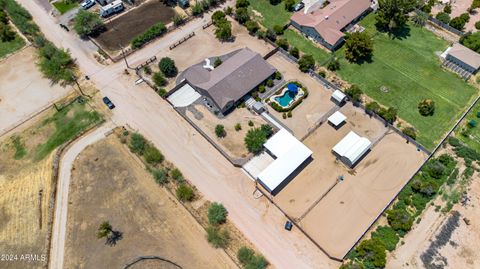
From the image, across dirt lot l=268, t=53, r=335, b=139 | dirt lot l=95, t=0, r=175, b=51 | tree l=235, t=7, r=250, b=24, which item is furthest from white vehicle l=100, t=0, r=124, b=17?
dirt lot l=268, t=53, r=335, b=139

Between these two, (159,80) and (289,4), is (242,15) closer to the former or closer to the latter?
(289,4)

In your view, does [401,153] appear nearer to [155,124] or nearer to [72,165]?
[155,124]

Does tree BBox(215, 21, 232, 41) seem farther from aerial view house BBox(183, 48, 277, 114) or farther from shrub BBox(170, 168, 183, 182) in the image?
shrub BBox(170, 168, 183, 182)

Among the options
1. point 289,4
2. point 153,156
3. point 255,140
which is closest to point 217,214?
point 255,140

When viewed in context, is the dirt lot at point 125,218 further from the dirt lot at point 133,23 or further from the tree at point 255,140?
the dirt lot at point 133,23

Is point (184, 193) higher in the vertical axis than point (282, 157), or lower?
higher

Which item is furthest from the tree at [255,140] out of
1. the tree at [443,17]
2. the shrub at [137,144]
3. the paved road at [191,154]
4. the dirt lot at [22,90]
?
the tree at [443,17]
